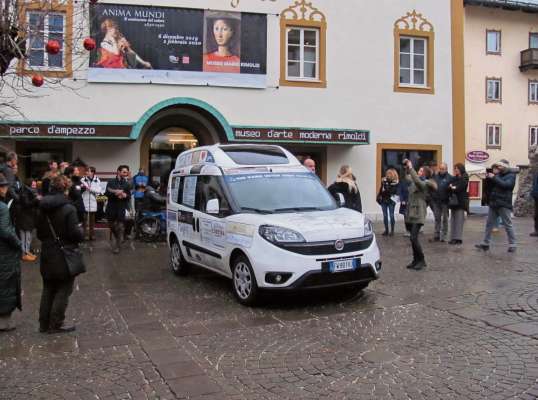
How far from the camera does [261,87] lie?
57.1 feet

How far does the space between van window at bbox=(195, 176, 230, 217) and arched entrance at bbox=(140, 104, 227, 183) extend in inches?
323

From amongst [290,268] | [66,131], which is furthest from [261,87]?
[290,268]

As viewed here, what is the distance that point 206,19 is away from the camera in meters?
17.0

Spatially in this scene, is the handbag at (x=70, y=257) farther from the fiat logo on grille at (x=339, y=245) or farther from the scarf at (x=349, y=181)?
the scarf at (x=349, y=181)

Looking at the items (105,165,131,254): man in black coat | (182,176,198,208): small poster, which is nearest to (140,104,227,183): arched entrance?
(105,165,131,254): man in black coat

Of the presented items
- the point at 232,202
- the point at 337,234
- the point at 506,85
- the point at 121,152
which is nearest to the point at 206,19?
the point at 121,152

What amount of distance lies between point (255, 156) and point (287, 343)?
12.4ft

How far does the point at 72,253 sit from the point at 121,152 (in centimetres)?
1082

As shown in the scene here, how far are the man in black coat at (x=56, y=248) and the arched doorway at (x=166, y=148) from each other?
11738mm

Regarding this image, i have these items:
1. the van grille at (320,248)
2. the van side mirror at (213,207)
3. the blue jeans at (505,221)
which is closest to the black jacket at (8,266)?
the van side mirror at (213,207)

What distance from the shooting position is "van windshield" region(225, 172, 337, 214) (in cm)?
769

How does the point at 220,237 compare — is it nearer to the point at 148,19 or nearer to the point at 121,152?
the point at 121,152

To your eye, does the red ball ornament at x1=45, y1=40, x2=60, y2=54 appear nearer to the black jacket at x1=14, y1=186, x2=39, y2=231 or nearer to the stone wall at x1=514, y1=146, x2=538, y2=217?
the black jacket at x1=14, y1=186, x2=39, y2=231

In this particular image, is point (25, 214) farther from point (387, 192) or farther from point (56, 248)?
point (387, 192)
